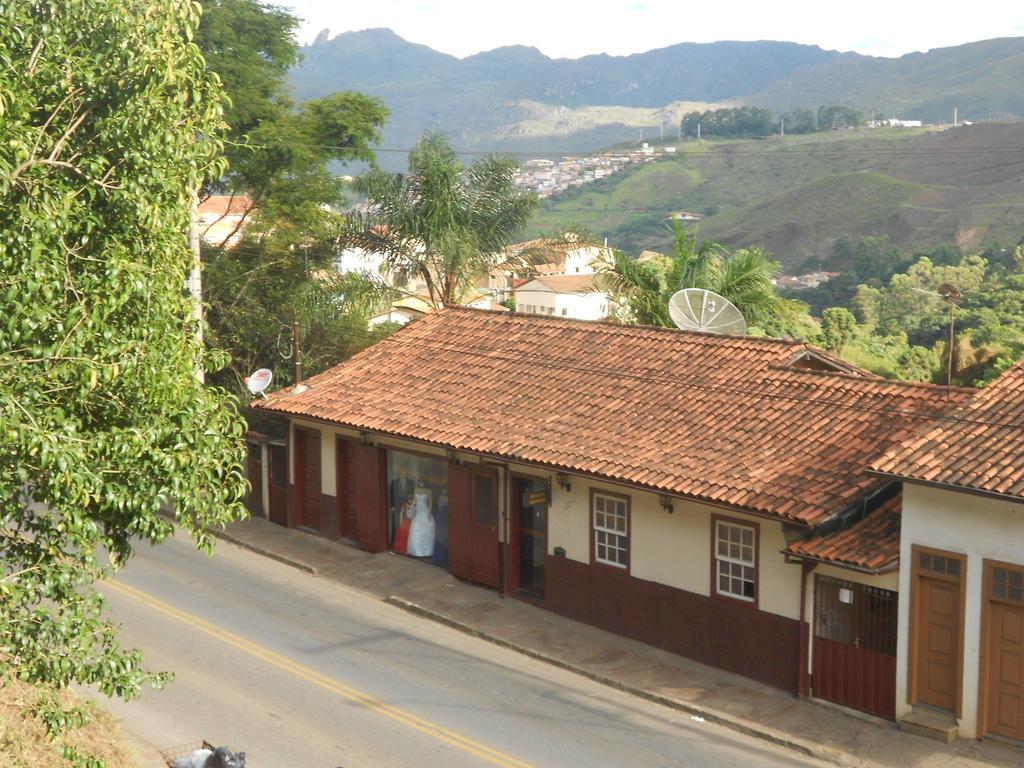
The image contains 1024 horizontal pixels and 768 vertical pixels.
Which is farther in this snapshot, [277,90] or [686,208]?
[686,208]

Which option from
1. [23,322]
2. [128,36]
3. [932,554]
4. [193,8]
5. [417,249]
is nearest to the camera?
[23,322]

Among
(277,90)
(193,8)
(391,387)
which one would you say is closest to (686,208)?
(277,90)

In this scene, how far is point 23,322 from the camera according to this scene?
8.87 meters

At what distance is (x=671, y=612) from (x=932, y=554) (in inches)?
180

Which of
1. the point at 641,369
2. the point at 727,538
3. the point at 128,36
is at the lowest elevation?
the point at 727,538

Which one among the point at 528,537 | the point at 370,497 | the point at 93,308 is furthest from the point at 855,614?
the point at 93,308

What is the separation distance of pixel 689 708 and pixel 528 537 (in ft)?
19.5

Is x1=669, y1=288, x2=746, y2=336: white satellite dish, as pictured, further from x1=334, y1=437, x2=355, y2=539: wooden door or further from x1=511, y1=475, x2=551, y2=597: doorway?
x1=334, y1=437, x2=355, y2=539: wooden door

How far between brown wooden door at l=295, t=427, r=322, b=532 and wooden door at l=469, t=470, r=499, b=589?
499 cm

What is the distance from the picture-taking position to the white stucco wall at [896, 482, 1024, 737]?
46.3 feet

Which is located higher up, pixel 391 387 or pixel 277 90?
pixel 277 90

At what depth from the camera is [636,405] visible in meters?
20.4

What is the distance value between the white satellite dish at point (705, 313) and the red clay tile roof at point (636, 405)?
0.90 metres

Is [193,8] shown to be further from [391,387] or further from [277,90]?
[277,90]
